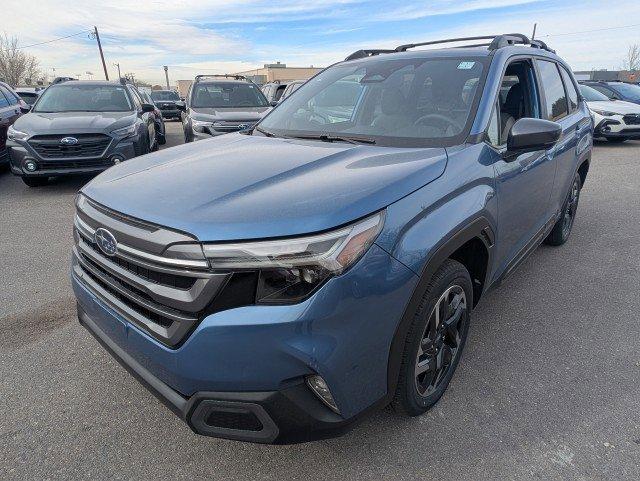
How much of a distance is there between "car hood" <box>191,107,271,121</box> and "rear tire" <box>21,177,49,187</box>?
2835 millimetres

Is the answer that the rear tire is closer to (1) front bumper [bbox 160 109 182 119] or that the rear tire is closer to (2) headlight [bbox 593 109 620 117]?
(2) headlight [bbox 593 109 620 117]

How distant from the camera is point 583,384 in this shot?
7.98 ft

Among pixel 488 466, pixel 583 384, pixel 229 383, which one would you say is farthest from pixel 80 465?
pixel 583 384

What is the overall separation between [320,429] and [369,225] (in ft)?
2.51

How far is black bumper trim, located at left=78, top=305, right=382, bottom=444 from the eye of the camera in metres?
1.50

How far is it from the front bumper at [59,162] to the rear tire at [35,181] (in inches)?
14.6

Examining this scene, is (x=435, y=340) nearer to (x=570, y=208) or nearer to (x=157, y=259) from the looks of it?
(x=157, y=259)

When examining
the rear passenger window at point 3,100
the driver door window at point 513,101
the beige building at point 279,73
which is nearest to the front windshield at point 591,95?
the driver door window at point 513,101

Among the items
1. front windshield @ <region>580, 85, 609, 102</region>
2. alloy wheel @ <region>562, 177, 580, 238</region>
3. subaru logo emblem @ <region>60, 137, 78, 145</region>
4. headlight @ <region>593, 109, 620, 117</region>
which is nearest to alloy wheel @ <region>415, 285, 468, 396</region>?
alloy wheel @ <region>562, 177, 580, 238</region>

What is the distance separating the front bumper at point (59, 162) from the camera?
20.5ft

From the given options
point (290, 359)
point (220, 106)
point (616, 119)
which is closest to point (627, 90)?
point (616, 119)

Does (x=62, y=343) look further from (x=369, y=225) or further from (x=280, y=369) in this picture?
(x=369, y=225)

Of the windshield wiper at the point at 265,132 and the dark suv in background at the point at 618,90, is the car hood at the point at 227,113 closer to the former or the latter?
the windshield wiper at the point at 265,132

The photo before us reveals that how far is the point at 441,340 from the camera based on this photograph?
86.9 inches
